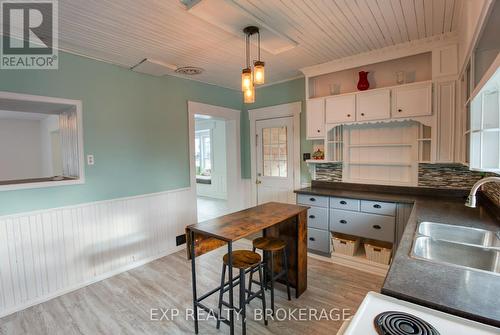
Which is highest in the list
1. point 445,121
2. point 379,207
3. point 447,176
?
point 445,121

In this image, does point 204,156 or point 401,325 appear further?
point 204,156

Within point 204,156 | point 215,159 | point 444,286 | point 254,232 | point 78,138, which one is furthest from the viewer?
point 204,156

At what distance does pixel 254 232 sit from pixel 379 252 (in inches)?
75.0

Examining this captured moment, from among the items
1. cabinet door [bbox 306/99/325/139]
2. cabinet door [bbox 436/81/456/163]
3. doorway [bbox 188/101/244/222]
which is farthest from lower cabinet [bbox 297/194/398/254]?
doorway [bbox 188/101/244/222]

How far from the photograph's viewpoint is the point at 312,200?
3400 millimetres

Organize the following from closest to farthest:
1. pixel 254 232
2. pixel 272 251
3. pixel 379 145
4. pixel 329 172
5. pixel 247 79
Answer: pixel 254 232, pixel 247 79, pixel 272 251, pixel 379 145, pixel 329 172

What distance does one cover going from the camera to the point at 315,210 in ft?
11.1

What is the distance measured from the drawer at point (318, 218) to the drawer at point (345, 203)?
0.14 meters

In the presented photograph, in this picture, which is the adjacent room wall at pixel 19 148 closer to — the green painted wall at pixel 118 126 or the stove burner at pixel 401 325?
the green painted wall at pixel 118 126

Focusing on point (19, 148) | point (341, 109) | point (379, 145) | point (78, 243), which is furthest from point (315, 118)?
point (19, 148)

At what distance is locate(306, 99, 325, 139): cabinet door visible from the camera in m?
3.49

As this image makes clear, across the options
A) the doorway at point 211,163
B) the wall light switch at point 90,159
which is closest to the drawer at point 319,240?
the wall light switch at point 90,159

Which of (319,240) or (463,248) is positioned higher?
(463,248)

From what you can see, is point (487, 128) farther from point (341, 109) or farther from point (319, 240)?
point (319, 240)
